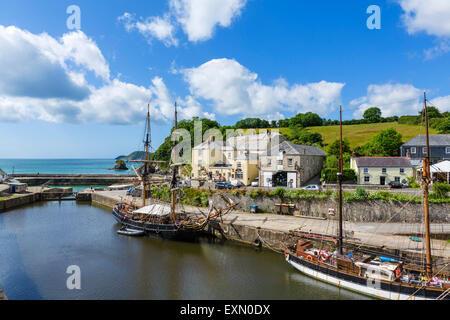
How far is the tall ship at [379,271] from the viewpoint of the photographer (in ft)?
47.5

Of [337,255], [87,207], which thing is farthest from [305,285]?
[87,207]

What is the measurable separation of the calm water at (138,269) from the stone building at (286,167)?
14.4m

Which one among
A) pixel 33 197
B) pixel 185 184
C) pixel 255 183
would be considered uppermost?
pixel 255 183

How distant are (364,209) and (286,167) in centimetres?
1176

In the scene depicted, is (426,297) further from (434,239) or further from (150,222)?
(150,222)

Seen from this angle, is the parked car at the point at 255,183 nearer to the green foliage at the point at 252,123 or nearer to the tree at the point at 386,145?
the tree at the point at 386,145

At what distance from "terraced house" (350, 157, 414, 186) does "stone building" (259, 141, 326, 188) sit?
668 centimetres

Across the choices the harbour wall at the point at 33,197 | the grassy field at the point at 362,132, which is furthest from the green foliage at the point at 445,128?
the harbour wall at the point at 33,197

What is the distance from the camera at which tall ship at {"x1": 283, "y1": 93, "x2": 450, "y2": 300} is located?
14492 mm

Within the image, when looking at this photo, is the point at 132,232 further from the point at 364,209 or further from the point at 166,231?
the point at 364,209

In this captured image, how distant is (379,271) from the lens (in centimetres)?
1593

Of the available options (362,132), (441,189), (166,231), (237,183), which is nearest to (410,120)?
(362,132)

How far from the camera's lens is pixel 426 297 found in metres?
14.1
